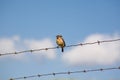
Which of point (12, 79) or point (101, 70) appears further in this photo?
point (12, 79)

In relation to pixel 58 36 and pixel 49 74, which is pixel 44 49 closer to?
pixel 49 74

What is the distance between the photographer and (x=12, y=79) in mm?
15000

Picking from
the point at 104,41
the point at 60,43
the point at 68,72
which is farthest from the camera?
the point at 60,43

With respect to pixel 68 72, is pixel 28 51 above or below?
above

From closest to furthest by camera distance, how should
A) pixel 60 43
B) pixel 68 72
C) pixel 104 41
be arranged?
pixel 104 41 < pixel 68 72 < pixel 60 43

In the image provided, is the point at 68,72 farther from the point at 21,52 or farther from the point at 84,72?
the point at 21,52

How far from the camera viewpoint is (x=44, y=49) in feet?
49.5

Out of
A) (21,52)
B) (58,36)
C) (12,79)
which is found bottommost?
(12,79)

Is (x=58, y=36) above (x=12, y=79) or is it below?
above

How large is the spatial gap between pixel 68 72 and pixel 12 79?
2.38 metres

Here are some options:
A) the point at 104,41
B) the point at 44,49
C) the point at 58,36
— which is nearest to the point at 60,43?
the point at 58,36

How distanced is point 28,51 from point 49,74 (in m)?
1.48

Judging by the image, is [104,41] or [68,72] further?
[68,72]

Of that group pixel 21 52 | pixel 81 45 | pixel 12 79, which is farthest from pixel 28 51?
pixel 81 45
